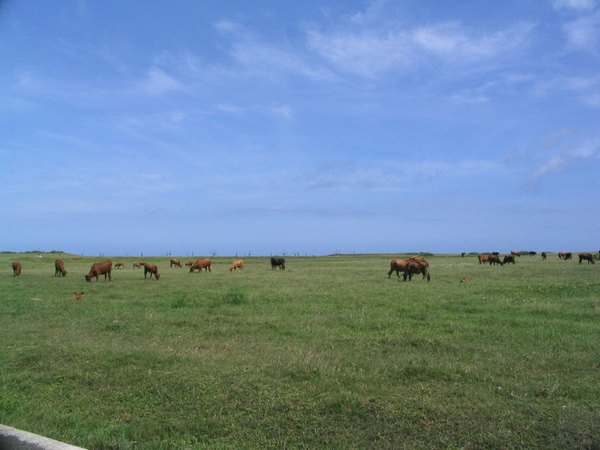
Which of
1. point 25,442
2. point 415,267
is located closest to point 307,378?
point 25,442

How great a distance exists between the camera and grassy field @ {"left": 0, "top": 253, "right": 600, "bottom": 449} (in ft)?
17.7

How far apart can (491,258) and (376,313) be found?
40575 mm

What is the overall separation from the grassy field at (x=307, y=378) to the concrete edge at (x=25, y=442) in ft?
3.19

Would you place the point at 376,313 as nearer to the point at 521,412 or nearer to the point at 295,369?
the point at 295,369

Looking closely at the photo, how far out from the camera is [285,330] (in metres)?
10.8

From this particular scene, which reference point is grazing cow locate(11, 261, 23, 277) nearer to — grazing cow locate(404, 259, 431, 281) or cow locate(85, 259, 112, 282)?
cow locate(85, 259, 112, 282)

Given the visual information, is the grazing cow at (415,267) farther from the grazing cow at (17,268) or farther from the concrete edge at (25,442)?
the grazing cow at (17,268)

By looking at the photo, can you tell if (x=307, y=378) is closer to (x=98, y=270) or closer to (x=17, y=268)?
(x=98, y=270)

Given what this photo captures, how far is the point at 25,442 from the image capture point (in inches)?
167

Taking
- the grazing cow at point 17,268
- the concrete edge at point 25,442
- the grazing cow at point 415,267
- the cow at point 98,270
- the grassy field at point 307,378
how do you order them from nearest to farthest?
the concrete edge at point 25,442 < the grassy field at point 307,378 < the grazing cow at point 415,267 < the cow at point 98,270 < the grazing cow at point 17,268

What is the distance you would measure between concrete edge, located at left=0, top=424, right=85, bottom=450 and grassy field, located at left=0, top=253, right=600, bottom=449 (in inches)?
38.3

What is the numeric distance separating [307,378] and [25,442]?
13.4 feet

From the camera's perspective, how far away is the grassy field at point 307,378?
5406 millimetres

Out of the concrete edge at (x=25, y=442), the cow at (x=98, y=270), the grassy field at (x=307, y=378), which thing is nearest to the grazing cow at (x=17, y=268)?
the cow at (x=98, y=270)
